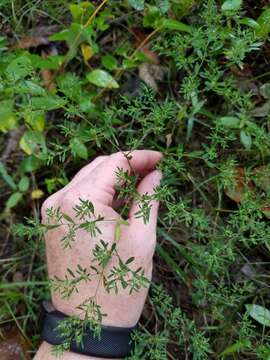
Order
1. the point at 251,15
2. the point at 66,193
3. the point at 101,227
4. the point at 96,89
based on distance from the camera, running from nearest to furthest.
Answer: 1. the point at 101,227
2. the point at 66,193
3. the point at 251,15
4. the point at 96,89

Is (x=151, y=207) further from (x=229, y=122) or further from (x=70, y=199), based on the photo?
(x=229, y=122)

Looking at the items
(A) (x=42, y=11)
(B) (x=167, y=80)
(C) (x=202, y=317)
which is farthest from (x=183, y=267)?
(A) (x=42, y=11)

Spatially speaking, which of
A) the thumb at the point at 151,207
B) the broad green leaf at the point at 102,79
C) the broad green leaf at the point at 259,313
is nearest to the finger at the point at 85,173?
the thumb at the point at 151,207

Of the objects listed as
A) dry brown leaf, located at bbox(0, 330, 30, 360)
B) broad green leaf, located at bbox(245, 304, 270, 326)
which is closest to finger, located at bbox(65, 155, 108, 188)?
broad green leaf, located at bbox(245, 304, 270, 326)

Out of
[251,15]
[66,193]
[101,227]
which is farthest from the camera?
[251,15]

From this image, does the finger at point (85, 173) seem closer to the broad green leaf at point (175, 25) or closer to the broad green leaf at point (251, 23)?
the broad green leaf at point (175, 25)

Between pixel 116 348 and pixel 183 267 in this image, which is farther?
pixel 183 267

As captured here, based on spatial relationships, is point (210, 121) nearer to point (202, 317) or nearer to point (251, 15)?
point (251, 15)
